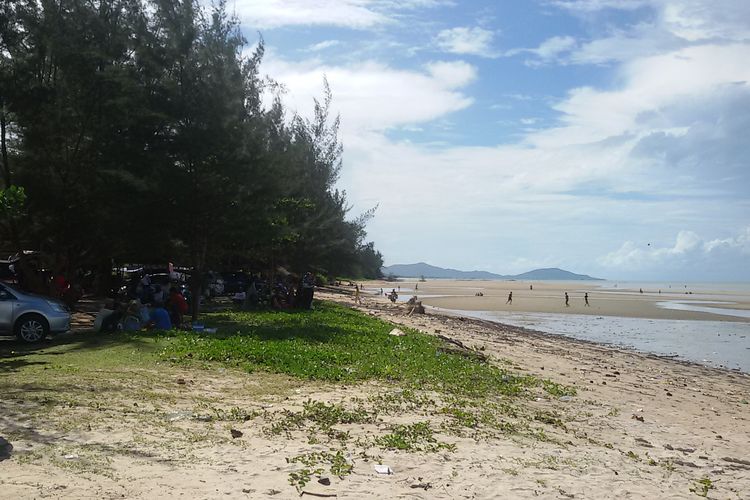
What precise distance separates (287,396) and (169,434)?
2.56m

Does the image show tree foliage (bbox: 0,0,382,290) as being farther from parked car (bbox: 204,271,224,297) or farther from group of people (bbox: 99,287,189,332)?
parked car (bbox: 204,271,224,297)

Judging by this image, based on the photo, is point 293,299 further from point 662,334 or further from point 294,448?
point 294,448

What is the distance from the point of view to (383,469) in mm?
6559

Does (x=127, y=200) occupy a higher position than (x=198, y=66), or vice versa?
(x=198, y=66)

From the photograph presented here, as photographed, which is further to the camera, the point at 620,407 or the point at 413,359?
the point at 413,359

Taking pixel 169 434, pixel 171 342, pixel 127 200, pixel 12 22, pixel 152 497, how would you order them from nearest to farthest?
pixel 152 497 → pixel 169 434 → pixel 171 342 → pixel 12 22 → pixel 127 200

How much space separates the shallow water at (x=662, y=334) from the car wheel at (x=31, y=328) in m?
19.9

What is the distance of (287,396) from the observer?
9609 millimetres

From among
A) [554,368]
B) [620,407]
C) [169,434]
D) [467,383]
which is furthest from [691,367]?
[169,434]

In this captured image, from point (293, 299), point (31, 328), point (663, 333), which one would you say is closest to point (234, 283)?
point (293, 299)

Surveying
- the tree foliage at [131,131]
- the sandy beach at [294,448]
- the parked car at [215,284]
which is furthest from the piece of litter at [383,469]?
the parked car at [215,284]

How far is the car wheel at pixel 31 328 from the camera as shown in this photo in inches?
587

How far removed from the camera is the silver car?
1479 cm

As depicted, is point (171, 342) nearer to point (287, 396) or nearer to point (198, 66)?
point (287, 396)
